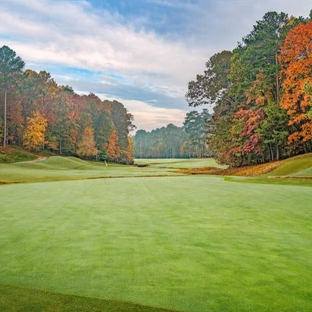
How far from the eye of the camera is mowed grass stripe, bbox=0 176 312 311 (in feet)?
10.1

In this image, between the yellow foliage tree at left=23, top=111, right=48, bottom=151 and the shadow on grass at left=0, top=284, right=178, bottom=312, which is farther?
the yellow foliage tree at left=23, top=111, right=48, bottom=151

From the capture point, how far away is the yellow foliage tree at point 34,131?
5534 cm

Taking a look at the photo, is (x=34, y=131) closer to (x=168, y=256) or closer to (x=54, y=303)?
(x=168, y=256)

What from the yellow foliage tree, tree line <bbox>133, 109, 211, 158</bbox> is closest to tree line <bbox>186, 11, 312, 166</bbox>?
the yellow foliage tree

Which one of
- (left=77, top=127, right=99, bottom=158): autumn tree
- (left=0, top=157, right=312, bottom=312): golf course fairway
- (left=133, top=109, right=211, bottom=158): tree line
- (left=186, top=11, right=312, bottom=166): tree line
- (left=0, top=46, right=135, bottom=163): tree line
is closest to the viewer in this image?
(left=0, top=157, right=312, bottom=312): golf course fairway

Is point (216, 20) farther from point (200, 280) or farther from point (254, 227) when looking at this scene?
point (200, 280)

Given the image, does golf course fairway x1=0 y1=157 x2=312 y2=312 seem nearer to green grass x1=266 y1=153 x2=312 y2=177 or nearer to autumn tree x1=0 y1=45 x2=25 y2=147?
green grass x1=266 y1=153 x2=312 y2=177

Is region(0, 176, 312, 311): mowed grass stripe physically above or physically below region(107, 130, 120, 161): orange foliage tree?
below

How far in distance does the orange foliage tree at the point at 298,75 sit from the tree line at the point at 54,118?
3979cm

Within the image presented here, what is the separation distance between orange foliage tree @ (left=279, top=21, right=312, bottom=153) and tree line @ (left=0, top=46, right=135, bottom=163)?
3979cm

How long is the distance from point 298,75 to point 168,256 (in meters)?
32.1

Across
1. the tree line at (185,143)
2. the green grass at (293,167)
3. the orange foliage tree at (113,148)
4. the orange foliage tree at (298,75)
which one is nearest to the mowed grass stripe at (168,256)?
the green grass at (293,167)

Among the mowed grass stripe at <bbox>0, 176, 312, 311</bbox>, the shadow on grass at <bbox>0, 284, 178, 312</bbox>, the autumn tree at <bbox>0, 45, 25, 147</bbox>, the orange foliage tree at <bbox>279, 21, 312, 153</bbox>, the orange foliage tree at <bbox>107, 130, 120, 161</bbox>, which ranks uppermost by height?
the autumn tree at <bbox>0, 45, 25, 147</bbox>

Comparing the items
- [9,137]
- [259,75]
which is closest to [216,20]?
[259,75]
